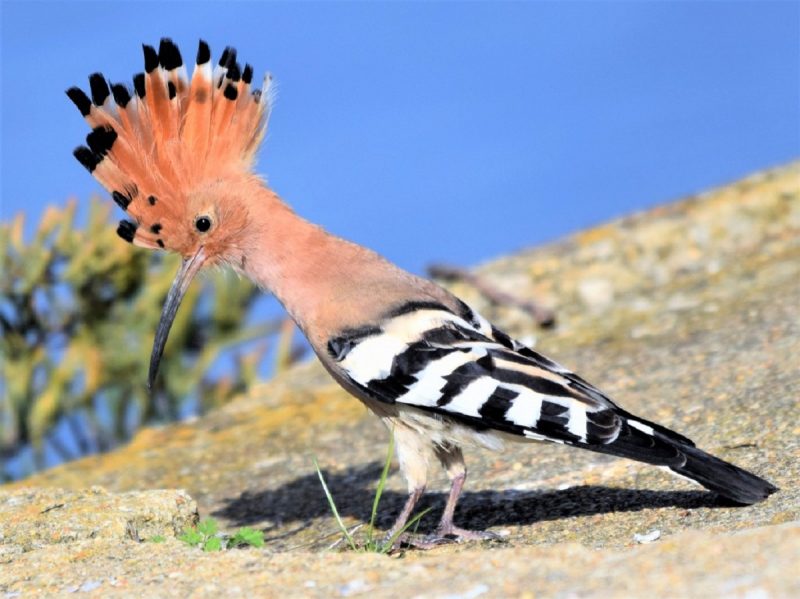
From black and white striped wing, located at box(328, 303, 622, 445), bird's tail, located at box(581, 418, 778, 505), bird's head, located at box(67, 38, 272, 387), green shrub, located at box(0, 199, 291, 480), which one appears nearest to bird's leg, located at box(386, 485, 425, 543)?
black and white striped wing, located at box(328, 303, 622, 445)

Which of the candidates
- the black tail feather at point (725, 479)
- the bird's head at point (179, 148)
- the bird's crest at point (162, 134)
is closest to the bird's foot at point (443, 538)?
the black tail feather at point (725, 479)

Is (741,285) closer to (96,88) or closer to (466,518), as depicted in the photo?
(466,518)

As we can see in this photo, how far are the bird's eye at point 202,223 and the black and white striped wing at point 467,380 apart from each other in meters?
0.68

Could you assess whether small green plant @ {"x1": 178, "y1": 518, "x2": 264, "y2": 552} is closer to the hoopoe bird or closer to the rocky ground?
the rocky ground

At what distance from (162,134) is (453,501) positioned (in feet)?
4.91

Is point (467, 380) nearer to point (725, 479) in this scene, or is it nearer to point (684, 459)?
point (684, 459)

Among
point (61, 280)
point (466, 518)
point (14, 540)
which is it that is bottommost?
point (14, 540)

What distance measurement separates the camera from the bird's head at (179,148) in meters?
3.78

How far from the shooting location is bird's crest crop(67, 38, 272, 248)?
3.78m

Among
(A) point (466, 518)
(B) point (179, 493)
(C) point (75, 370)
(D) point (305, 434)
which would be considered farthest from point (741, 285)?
(C) point (75, 370)

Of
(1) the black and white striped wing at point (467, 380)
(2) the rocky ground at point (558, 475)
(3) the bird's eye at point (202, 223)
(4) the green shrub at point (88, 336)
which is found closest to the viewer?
(2) the rocky ground at point (558, 475)

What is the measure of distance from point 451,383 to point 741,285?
3071 millimetres

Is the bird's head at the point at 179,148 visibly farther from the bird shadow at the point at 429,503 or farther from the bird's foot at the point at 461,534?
the bird's foot at the point at 461,534

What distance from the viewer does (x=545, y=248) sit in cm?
778
